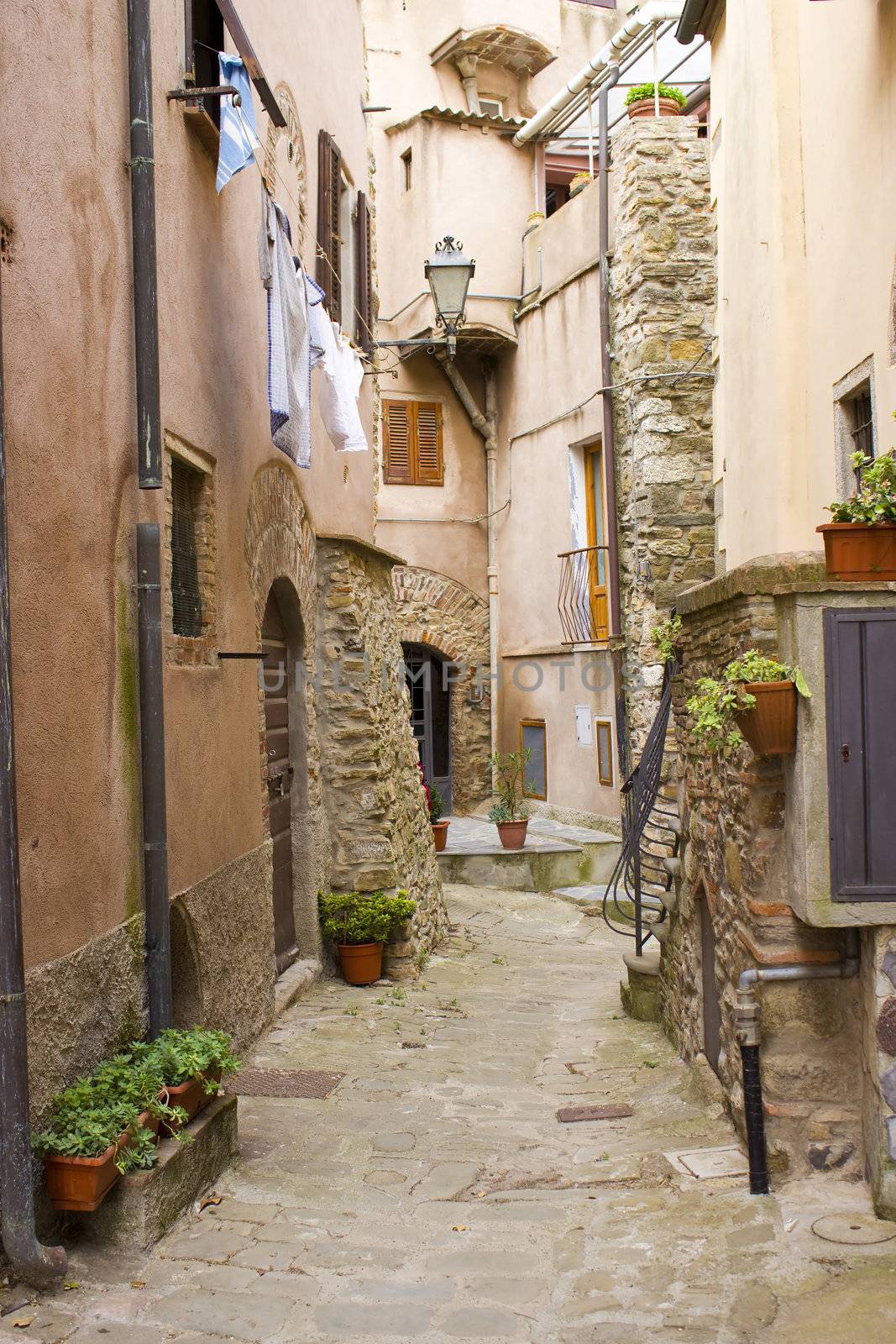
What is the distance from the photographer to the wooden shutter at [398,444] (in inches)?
645

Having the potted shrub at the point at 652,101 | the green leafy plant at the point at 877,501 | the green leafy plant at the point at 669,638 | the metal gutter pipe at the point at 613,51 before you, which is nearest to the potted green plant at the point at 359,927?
the green leafy plant at the point at 669,638

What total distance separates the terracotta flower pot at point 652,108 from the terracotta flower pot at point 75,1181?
11732mm

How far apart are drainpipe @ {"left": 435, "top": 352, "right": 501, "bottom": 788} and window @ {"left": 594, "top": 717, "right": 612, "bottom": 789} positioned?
278cm

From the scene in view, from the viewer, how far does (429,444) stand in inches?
651

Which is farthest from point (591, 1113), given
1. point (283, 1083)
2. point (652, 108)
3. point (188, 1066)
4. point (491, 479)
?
point (491, 479)

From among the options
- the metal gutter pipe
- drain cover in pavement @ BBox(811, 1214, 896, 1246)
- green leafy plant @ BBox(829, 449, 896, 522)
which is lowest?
drain cover in pavement @ BBox(811, 1214, 896, 1246)

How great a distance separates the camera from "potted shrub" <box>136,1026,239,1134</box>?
4.41 meters

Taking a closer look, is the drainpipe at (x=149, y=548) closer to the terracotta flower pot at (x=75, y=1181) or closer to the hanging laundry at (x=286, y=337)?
the terracotta flower pot at (x=75, y=1181)

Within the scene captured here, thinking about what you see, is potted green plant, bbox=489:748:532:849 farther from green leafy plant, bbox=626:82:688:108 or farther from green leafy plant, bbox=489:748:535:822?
green leafy plant, bbox=626:82:688:108

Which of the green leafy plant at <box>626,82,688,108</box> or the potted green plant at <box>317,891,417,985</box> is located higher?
the green leafy plant at <box>626,82,688,108</box>

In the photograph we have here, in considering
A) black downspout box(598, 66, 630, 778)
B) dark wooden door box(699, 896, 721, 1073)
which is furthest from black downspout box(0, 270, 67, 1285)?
black downspout box(598, 66, 630, 778)

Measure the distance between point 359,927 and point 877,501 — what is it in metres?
5.47

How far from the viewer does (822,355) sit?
705 centimetres

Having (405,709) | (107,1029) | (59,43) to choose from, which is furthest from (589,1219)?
(405,709)
